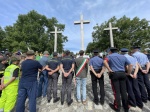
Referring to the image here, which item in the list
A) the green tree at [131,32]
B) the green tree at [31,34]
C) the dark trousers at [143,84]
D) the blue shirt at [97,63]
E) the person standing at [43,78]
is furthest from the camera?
the green tree at [31,34]

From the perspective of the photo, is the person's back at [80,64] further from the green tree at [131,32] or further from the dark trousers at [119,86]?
the green tree at [131,32]

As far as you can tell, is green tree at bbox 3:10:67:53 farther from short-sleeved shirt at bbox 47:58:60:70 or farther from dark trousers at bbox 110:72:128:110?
dark trousers at bbox 110:72:128:110

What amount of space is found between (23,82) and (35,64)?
2.02ft

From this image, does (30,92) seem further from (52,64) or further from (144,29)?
(144,29)

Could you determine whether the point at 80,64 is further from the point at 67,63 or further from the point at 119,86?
the point at 119,86

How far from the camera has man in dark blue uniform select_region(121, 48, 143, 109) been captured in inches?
188

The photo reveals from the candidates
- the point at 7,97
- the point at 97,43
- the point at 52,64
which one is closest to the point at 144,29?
the point at 97,43

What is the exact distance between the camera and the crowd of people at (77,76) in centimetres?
400

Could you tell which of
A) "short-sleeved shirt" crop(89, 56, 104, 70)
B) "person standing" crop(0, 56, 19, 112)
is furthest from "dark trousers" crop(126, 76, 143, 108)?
"person standing" crop(0, 56, 19, 112)

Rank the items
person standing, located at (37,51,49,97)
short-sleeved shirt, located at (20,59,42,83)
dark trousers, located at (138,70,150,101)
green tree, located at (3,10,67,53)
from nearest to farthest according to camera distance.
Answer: short-sleeved shirt, located at (20,59,42,83), dark trousers, located at (138,70,150,101), person standing, located at (37,51,49,97), green tree, located at (3,10,67,53)

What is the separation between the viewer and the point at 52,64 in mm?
5750

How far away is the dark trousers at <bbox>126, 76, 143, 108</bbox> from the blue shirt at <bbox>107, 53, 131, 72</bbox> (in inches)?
25.4

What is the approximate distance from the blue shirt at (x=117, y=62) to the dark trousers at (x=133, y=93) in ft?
2.12

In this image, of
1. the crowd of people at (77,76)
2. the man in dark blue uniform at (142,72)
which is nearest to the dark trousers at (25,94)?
the crowd of people at (77,76)
